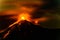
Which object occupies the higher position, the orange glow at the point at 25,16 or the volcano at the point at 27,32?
the orange glow at the point at 25,16

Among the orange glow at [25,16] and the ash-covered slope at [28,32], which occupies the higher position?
the orange glow at [25,16]

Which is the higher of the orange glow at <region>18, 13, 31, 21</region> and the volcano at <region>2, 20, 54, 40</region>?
the orange glow at <region>18, 13, 31, 21</region>

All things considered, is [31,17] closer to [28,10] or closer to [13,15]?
[28,10]

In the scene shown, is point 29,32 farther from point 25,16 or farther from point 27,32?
point 25,16

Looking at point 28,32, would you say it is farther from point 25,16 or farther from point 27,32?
point 25,16

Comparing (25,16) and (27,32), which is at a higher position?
(25,16)

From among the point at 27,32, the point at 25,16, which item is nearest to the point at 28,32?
the point at 27,32
